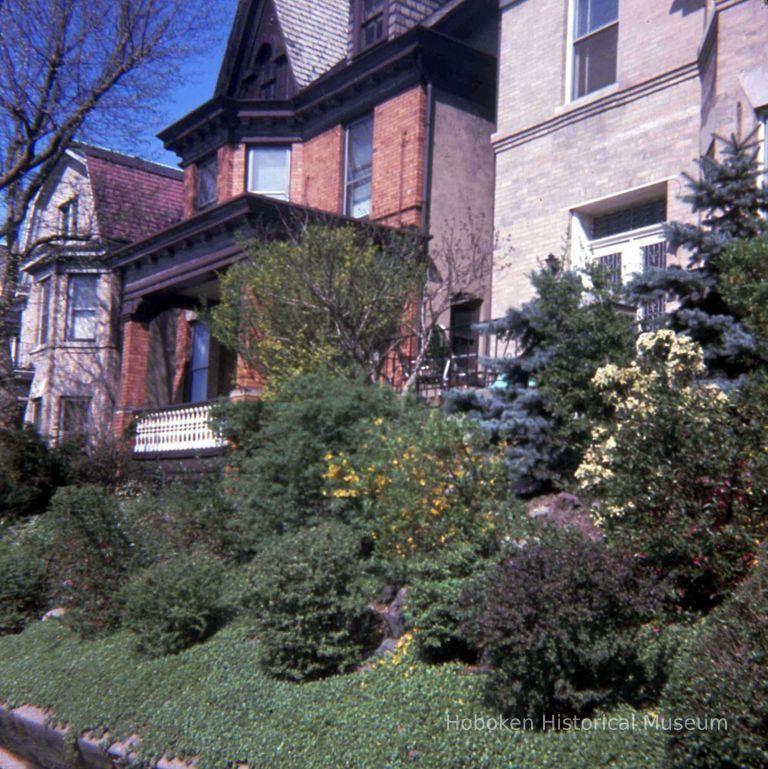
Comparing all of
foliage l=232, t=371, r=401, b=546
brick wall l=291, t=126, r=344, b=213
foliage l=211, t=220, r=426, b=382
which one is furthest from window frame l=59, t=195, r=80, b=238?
foliage l=232, t=371, r=401, b=546

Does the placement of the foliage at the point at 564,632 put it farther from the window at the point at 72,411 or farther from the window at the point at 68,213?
the window at the point at 68,213

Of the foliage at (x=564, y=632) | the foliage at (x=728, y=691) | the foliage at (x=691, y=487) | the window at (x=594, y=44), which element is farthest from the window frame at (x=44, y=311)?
the foliage at (x=728, y=691)

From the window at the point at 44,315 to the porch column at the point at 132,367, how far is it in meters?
6.38

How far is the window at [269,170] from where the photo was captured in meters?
20.2

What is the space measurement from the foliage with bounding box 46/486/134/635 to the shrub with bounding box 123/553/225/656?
681mm

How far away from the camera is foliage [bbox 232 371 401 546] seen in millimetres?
8930

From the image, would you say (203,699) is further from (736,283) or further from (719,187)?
(719,187)

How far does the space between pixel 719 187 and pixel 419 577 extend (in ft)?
16.2

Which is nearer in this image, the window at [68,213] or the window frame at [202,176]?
the window frame at [202,176]

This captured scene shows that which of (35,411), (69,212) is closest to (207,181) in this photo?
(69,212)

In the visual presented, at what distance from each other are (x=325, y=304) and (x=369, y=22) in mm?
9556

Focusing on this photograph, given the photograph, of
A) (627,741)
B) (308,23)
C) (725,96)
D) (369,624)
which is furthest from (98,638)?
(308,23)

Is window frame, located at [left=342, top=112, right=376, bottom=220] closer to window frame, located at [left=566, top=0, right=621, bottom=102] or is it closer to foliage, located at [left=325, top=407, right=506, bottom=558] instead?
window frame, located at [left=566, top=0, right=621, bottom=102]

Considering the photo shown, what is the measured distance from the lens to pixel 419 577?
6512 millimetres
